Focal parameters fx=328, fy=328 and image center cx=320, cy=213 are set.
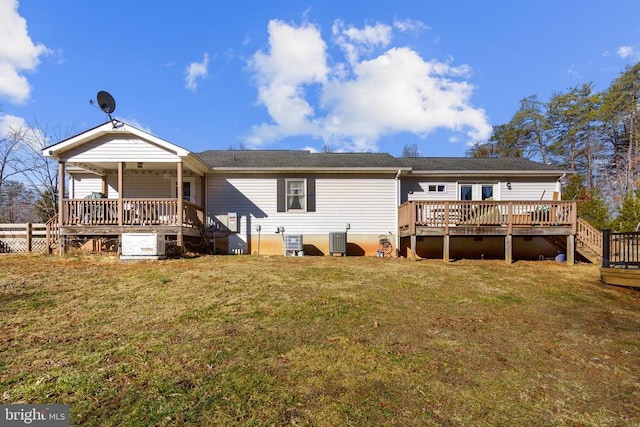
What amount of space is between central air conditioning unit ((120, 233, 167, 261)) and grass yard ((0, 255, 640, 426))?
1.89m

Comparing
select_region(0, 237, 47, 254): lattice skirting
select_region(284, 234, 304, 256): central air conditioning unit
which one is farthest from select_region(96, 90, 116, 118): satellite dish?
select_region(284, 234, 304, 256): central air conditioning unit

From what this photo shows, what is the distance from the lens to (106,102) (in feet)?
40.0

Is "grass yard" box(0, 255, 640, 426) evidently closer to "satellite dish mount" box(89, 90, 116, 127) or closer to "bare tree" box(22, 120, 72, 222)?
"satellite dish mount" box(89, 90, 116, 127)

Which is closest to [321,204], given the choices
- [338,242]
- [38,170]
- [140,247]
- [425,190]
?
[338,242]

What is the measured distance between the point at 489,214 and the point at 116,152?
1271cm

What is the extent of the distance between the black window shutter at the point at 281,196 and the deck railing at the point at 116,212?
3405 millimetres

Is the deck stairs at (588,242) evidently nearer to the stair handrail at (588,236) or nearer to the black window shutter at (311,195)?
the stair handrail at (588,236)

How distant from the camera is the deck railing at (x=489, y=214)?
10977 millimetres

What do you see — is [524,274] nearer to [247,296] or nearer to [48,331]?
[247,296]

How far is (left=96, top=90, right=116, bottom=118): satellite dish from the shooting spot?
11988 millimetres

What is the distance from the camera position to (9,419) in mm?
2707

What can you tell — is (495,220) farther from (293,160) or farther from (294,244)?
(293,160)

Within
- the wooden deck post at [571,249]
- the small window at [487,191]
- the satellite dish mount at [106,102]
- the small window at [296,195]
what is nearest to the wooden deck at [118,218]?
the satellite dish mount at [106,102]

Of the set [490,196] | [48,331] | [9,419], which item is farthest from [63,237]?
[490,196]
